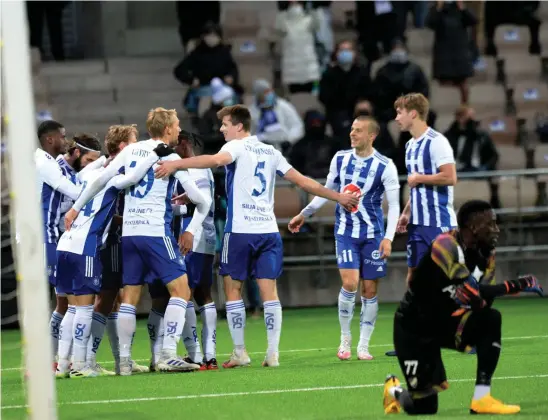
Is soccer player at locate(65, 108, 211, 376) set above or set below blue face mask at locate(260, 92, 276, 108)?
below

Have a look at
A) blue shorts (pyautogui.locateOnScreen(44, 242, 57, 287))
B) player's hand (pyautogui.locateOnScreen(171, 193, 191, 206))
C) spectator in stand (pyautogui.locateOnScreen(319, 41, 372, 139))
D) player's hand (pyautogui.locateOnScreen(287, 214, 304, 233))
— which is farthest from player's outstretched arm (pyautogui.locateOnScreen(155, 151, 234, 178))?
spectator in stand (pyautogui.locateOnScreen(319, 41, 372, 139))

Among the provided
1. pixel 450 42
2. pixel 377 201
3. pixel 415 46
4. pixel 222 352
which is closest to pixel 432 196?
pixel 377 201

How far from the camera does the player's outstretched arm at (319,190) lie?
1024 centimetres

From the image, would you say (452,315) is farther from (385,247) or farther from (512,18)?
(512,18)

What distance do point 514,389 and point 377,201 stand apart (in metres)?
3.17

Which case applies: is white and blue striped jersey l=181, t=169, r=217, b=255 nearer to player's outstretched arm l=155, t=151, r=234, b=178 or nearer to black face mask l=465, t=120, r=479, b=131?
player's outstretched arm l=155, t=151, r=234, b=178

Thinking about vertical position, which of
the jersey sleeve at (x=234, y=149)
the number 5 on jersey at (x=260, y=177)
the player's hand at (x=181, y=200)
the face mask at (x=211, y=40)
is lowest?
the player's hand at (x=181, y=200)

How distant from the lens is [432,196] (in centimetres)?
1098

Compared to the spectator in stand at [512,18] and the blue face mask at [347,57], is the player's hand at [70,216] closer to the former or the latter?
the blue face mask at [347,57]

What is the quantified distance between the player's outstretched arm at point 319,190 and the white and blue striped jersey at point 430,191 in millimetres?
802

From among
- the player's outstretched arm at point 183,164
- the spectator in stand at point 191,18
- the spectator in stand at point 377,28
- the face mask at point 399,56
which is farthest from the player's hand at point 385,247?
the spectator in stand at point 191,18

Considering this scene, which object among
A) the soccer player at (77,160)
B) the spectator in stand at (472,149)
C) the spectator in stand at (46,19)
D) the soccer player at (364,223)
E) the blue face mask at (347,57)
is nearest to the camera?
the soccer player at (77,160)

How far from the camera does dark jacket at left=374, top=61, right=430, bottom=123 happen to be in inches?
706

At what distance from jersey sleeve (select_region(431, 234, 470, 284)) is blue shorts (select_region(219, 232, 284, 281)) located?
331 cm
